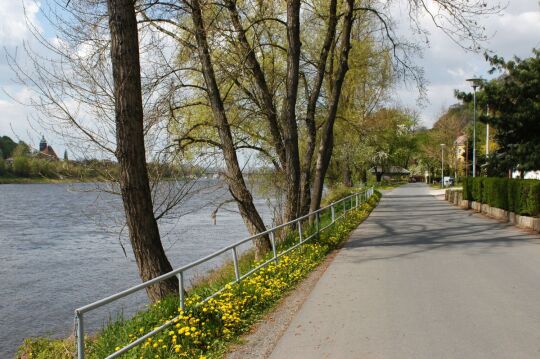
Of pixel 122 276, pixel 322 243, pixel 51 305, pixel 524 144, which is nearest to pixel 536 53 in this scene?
pixel 524 144

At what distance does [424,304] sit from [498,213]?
15.4 metres

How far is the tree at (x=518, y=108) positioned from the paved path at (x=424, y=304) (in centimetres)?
1009

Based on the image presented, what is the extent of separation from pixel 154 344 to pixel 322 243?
8.63m

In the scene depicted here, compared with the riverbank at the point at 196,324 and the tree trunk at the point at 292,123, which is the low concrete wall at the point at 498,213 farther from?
the riverbank at the point at 196,324

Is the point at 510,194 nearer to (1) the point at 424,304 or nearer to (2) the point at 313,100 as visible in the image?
(2) the point at 313,100

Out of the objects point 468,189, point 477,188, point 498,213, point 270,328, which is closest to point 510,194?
point 498,213

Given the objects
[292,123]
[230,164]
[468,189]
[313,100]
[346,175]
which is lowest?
[468,189]

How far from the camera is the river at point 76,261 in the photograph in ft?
42.3

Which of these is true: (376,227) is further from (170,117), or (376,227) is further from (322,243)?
(170,117)

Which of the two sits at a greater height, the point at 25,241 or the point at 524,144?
the point at 524,144

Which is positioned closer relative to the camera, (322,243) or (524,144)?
(322,243)

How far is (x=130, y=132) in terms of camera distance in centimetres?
868

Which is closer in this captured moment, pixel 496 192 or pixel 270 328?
pixel 270 328

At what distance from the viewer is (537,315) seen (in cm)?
717
